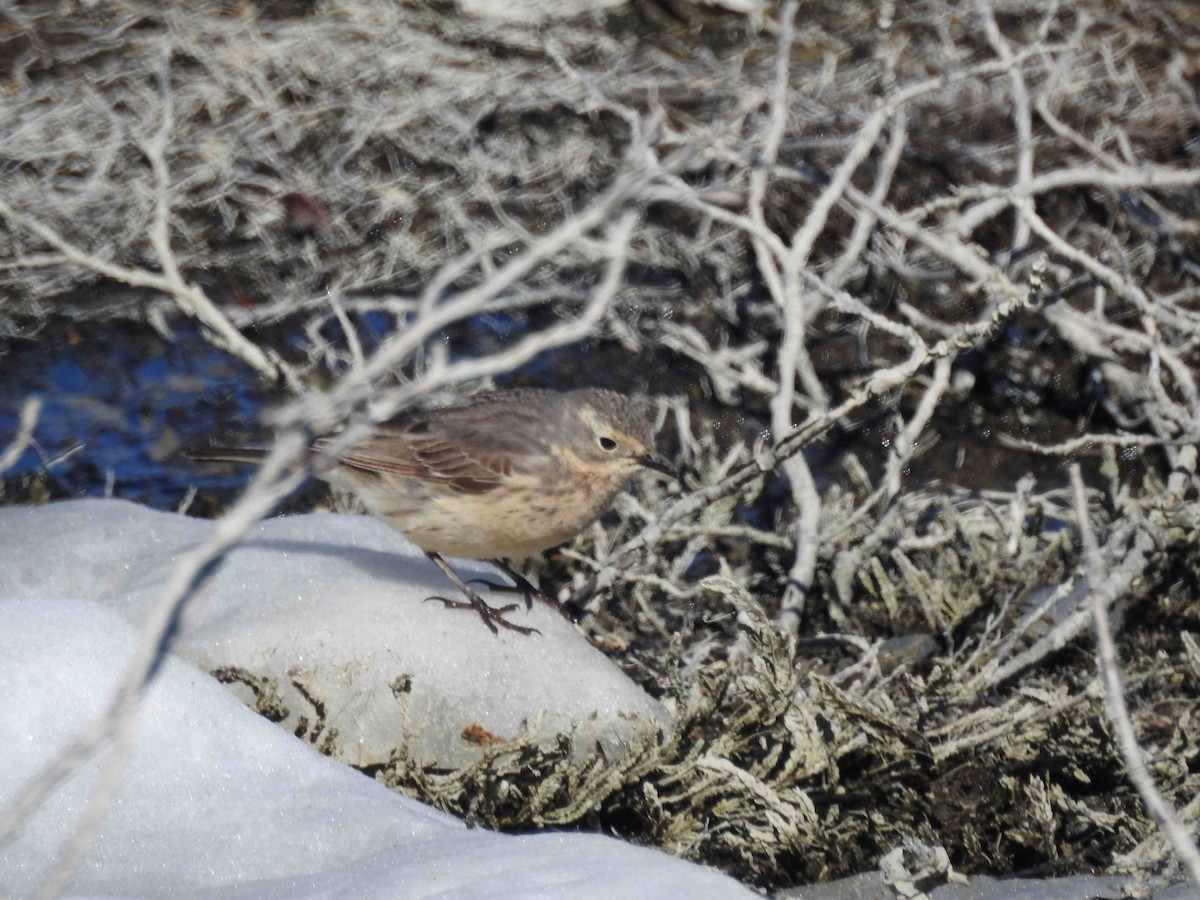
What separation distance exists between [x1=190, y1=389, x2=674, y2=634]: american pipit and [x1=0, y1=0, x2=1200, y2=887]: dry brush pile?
0.28 metres

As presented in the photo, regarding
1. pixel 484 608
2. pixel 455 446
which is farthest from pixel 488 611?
pixel 455 446

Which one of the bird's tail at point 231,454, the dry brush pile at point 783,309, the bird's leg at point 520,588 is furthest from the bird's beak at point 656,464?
the bird's tail at point 231,454

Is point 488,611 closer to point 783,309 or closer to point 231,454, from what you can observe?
point 231,454

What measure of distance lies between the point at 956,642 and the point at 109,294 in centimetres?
440

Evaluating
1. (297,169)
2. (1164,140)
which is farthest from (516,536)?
(1164,140)

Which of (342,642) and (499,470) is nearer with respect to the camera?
(342,642)

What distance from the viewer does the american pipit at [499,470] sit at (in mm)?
4961

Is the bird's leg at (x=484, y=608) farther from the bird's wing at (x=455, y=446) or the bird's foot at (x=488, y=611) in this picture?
the bird's wing at (x=455, y=446)

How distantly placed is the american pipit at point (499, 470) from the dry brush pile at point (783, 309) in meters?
0.28

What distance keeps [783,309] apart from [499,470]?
1.29 metres

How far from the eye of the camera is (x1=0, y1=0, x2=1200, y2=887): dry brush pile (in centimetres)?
408

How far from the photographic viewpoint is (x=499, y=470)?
16.7ft

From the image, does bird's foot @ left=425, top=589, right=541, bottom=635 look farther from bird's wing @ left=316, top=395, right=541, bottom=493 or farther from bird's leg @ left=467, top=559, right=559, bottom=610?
bird's wing @ left=316, top=395, right=541, bottom=493

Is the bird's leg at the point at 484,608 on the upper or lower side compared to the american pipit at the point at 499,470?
lower
